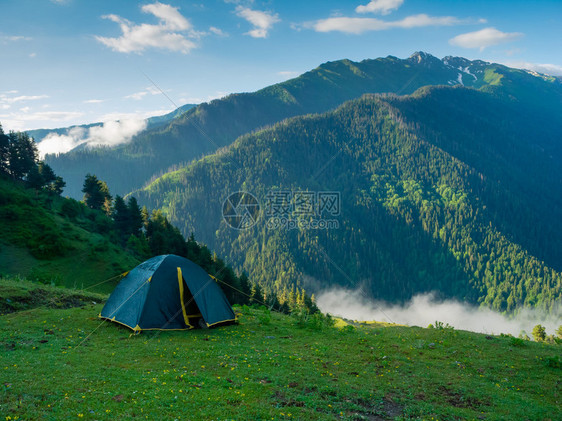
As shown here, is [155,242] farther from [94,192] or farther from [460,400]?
[460,400]

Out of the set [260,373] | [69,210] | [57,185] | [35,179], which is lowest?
[260,373]

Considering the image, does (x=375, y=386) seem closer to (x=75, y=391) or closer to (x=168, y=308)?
(x=75, y=391)

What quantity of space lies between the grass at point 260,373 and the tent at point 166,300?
78 cm

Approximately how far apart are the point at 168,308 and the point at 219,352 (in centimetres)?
540

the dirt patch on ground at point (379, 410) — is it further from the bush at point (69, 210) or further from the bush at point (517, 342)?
the bush at point (69, 210)

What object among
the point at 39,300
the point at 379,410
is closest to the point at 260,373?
the point at 379,410

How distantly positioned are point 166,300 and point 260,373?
8.76m

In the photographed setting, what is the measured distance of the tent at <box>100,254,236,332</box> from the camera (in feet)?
61.6

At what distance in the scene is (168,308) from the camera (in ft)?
63.6

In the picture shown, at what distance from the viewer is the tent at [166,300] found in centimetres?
1877

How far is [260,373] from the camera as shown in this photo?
1311 centimetres

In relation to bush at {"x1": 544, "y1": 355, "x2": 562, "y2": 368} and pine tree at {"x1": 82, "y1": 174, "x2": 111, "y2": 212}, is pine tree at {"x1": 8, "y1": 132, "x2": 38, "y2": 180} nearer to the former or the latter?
pine tree at {"x1": 82, "y1": 174, "x2": 111, "y2": 212}

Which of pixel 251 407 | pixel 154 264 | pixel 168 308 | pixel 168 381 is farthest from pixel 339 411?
pixel 154 264

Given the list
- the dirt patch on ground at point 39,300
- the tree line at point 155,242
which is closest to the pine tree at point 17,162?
the tree line at point 155,242
